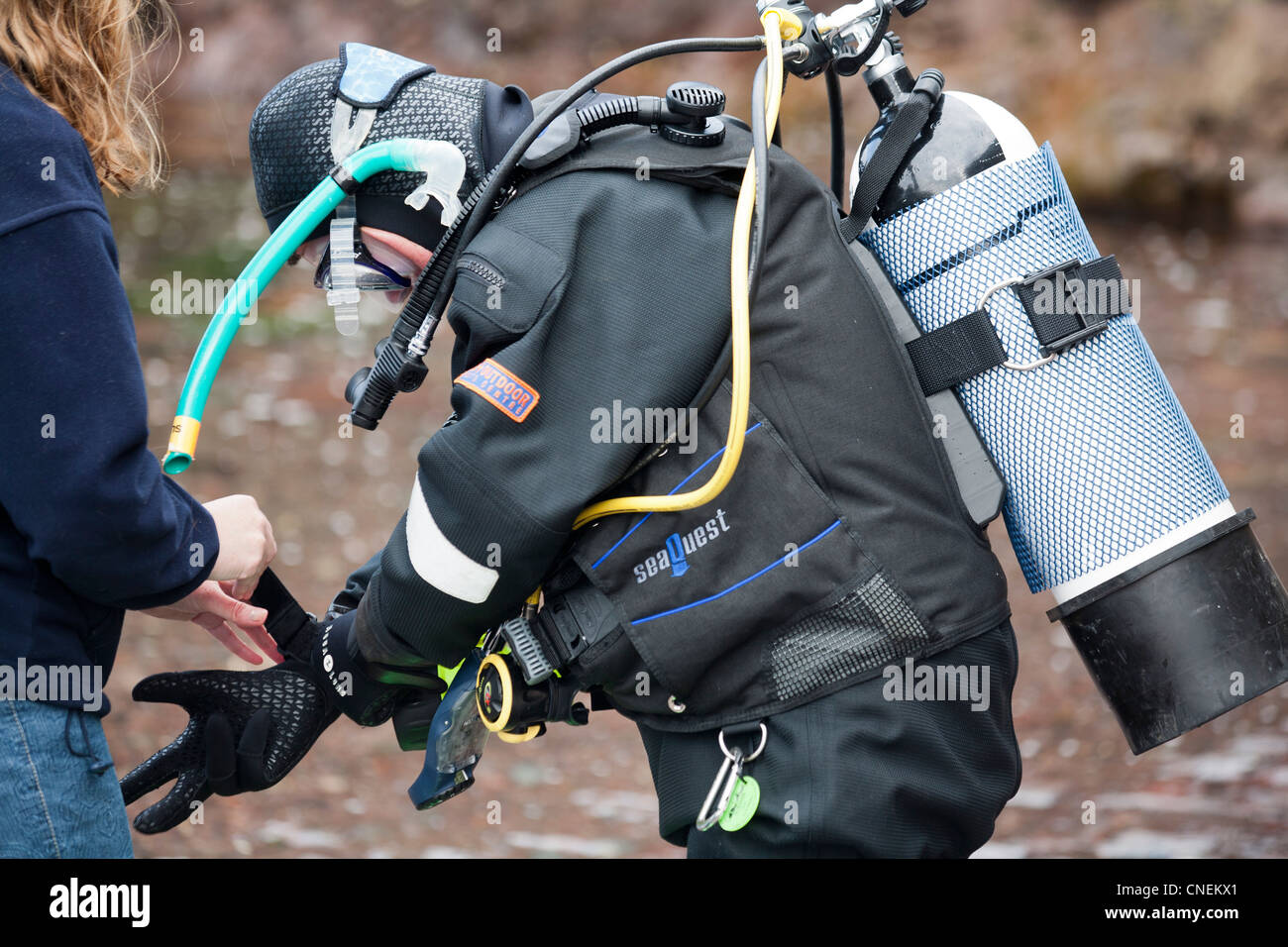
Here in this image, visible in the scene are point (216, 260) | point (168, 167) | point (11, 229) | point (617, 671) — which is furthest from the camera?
point (216, 260)

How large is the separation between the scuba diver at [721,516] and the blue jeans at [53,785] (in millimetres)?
492

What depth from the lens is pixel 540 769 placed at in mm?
4512

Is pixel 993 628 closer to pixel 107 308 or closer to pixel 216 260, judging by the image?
pixel 107 308

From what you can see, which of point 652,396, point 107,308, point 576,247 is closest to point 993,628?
point 652,396

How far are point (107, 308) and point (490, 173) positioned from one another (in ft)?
1.85

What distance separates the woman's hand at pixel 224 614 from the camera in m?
2.26

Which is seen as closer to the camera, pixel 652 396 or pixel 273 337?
pixel 652 396

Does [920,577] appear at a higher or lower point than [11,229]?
lower

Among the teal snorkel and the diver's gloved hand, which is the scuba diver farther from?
the diver's gloved hand

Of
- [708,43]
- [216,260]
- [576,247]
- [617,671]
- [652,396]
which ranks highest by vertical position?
[708,43]

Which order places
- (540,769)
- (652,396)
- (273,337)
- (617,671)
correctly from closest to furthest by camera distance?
(652,396)
(617,671)
(540,769)
(273,337)

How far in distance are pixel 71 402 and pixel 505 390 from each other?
0.55 meters

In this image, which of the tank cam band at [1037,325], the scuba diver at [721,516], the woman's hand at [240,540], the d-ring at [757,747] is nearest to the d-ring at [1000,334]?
the tank cam band at [1037,325]

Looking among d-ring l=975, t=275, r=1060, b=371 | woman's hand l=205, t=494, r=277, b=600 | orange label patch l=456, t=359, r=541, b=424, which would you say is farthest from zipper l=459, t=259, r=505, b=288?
d-ring l=975, t=275, r=1060, b=371
